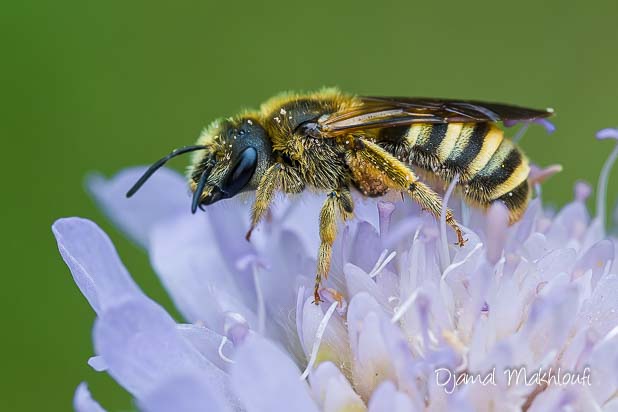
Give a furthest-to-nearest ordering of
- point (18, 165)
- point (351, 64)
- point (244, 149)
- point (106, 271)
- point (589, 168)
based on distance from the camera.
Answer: point (351, 64) < point (589, 168) < point (18, 165) < point (244, 149) < point (106, 271)

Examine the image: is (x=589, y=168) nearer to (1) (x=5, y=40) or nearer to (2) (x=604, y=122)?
(2) (x=604, y=122)

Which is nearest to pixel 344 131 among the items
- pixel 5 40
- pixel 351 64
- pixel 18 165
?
pixel 18 165

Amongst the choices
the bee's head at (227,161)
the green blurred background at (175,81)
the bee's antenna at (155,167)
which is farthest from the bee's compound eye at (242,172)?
the green blurred background at (175,81)

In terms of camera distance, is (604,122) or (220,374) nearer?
(220,374)

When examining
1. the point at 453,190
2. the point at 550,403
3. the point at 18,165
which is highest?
the point at 453,190

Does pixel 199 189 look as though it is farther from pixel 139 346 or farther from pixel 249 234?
pixel 139 346

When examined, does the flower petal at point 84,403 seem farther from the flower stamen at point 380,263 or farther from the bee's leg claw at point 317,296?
the flower stamen at point 380,263

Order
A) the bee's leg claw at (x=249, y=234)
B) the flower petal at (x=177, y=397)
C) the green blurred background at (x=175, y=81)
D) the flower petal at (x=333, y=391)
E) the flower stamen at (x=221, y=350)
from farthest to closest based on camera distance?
the green blurred background at (x=175, y=81)
the bee's leg claw at (x=249, y=234)
the flower stamen at (x=221, y=350)
the flower petal at (x=333, y=391)
the flower petal at (x=177, y=397)
